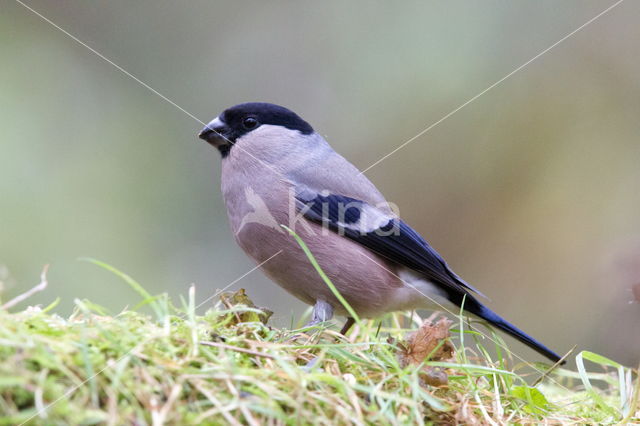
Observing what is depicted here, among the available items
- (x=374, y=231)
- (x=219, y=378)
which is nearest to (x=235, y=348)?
(x=219, y=378)

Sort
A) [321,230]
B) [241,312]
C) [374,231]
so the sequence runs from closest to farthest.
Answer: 1. [241,312]
2. [321,230]
3. [374,231]

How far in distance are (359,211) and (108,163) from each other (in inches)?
140

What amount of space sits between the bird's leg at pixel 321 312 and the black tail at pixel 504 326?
2.71 ft

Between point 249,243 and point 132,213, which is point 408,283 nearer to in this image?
point 249,243

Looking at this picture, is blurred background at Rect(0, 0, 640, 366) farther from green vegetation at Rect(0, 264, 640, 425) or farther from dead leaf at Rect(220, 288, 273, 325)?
green vegetation at Rect(0, 264, 640, 425)

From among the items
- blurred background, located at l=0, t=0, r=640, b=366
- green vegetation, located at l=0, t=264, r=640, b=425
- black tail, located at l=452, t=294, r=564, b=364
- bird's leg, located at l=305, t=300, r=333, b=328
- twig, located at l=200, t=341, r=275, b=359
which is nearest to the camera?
green vegetation, located at l=0, t=264, r=640, b=425

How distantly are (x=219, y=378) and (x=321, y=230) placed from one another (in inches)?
70.0

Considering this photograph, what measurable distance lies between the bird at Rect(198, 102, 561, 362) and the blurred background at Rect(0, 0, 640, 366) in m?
2.25

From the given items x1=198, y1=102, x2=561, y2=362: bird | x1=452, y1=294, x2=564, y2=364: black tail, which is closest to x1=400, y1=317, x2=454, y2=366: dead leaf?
x1=198, y1=102, x2=561, y2=362: bird

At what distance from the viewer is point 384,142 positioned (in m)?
6.43

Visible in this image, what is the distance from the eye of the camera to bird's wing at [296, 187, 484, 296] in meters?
3.39

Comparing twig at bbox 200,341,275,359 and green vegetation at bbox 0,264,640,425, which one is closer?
green vegetation at bbox 0,264,640,425

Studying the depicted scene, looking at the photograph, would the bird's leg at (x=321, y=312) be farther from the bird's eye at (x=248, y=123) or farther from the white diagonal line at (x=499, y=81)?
the white diagonal line at (x=499, y=81)

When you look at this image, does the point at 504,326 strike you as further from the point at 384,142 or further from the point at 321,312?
the point at 384,142
